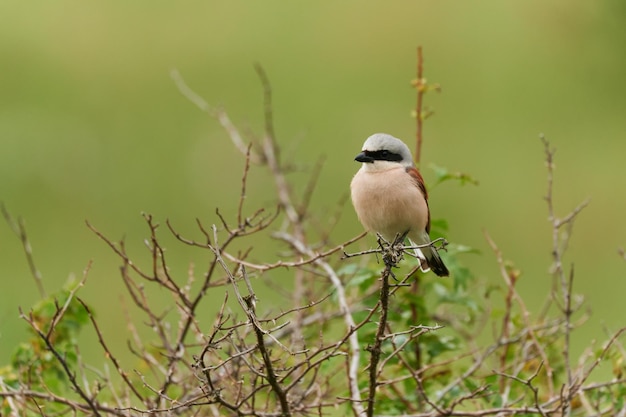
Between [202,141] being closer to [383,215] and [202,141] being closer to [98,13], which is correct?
[98,13]

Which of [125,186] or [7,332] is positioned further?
[125,186]

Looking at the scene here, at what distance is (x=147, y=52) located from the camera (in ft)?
40.3

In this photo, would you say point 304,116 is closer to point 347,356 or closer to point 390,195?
point 390,195

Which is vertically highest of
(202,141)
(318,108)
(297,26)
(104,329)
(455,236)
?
(297,26)

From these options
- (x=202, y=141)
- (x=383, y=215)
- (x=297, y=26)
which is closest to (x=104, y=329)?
(x=202, y=141)

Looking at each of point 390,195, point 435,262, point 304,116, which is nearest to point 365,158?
point 390,195

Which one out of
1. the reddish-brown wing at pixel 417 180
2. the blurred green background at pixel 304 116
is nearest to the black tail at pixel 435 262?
the reddish-brown wing at pixel 417 180

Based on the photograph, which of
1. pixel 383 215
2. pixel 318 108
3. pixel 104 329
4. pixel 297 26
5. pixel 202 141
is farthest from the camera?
pixel 297 26

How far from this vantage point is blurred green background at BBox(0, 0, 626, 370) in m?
8.94

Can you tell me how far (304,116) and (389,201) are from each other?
24.3ft

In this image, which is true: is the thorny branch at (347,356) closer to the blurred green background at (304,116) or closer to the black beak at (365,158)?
the black beak at (365,158)

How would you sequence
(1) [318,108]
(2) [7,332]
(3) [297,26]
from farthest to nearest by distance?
1. (3) [297,26]
2. (1) [318,108]
3. (2) [7,332]

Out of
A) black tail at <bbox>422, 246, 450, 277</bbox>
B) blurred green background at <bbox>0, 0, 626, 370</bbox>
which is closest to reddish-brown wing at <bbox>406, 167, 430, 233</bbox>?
black tail at <bbox>422, 246, 450, 277</bbox>

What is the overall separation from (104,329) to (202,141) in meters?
3.30
